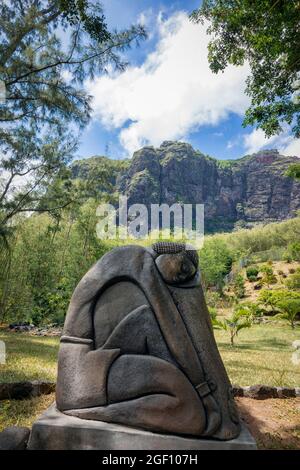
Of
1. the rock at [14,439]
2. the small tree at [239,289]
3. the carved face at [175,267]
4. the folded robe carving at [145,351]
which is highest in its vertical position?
the carved face at [175,267]

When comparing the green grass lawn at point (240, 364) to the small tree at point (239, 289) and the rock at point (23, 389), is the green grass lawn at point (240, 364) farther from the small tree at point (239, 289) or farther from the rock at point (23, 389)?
the small tree at point (239, 289)

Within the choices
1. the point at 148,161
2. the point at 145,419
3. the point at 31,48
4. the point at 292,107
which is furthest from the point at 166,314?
the point at 148,161

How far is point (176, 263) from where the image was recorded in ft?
9.32

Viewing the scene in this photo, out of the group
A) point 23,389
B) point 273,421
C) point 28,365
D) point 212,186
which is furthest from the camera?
point 212,186

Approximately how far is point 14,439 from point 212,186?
115m

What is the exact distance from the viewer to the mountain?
10531cm

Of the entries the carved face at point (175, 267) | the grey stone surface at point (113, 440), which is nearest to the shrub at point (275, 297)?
the carved face at point (175, 267)

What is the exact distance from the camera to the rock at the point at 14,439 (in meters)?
2.46

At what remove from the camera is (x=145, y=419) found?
2381mm

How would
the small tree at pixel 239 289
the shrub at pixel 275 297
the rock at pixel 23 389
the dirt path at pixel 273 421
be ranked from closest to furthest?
the dirt path at pixel 273 421
the rock at pixel 23 389
the shrub at pixel 275 297
the small tree at pixel 239 289

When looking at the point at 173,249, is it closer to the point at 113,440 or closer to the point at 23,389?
the point at 113,440

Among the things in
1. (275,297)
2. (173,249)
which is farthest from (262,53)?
(275,297)

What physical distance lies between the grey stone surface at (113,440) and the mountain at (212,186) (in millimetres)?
98762

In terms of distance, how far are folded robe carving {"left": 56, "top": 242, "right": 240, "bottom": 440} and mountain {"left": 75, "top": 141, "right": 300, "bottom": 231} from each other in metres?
98.3
